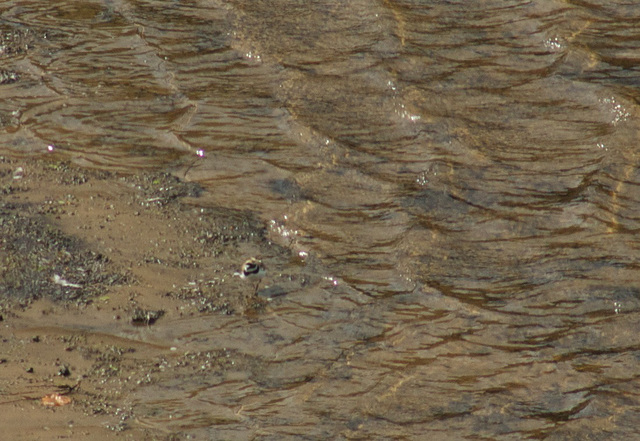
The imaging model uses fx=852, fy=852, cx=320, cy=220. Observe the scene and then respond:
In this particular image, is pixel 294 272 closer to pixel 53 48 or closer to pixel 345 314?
pixel 345 314

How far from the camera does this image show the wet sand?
137 inches

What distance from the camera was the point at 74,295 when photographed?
387cm

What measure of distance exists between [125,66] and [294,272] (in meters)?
1.88

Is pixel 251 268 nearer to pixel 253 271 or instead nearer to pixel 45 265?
pixel 253 271

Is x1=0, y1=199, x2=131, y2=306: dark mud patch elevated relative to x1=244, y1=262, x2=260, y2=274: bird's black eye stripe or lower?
lower

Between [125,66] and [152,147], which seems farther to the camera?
[125,66]

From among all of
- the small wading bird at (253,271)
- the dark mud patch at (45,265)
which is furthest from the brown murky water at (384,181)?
the dark mud patch at (45,265)

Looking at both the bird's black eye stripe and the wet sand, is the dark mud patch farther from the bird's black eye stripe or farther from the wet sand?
the bird's black eye stripe

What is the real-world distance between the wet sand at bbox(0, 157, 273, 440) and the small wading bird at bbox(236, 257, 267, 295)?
1.8 inches

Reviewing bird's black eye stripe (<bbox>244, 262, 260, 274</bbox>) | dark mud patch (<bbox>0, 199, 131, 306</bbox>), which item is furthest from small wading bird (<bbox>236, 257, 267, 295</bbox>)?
dark mud patch (<bbox>0, 199, 131, 306</bbox>)

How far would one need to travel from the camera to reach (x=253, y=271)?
396cm

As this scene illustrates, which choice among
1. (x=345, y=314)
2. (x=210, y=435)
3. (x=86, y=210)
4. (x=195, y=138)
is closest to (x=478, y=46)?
(x=195, y=138)

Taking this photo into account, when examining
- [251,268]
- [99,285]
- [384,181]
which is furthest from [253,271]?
[384,181]

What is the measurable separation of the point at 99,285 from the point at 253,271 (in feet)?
2.33
